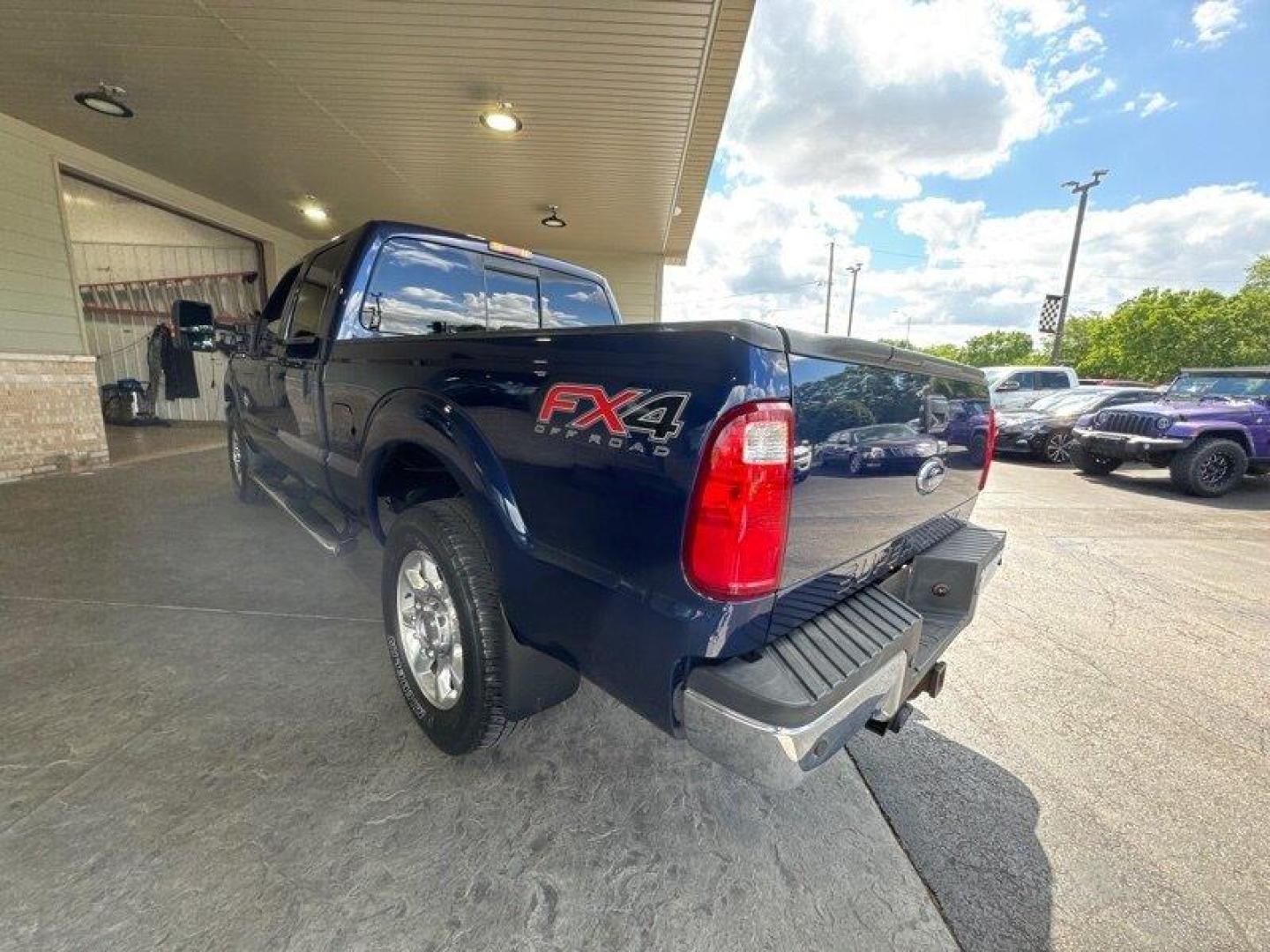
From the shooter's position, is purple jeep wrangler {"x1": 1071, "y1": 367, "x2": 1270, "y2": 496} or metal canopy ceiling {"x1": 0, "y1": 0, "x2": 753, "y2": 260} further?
purple jeep wrangler {"x1": 1071, "y1": 367, "x2": 1270, "y2": 496}

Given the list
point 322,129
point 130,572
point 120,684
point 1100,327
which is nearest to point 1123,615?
point 120,684

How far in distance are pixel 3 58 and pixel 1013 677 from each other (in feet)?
30.0

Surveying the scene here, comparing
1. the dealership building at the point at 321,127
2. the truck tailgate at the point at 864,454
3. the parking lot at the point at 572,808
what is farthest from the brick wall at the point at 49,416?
the truck tailgate at the point at 864,454

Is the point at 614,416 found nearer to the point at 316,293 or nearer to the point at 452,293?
the point at 452,293

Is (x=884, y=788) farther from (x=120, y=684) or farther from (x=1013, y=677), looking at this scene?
(x=120, y=684)

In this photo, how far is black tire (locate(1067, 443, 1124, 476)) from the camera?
334 inches

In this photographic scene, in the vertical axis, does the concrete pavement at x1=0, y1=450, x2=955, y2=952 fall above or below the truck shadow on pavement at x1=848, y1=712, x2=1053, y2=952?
above

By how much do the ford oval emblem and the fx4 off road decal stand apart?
1.06 m

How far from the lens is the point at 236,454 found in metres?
5.28

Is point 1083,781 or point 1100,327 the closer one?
point 1083,781

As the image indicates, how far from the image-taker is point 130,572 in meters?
3.48

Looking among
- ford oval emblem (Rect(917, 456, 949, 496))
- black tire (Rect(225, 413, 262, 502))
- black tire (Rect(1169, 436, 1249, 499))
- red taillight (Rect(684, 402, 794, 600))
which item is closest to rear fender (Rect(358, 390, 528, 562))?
red taillight (Rect(684, 402, 794, 600))

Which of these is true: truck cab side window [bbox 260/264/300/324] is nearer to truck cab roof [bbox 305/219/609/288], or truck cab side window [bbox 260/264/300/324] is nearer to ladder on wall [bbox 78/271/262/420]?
truck cab roof [bbox 305/219/609/288]

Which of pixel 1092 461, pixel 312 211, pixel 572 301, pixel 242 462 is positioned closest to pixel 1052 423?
pixel 1092 461
